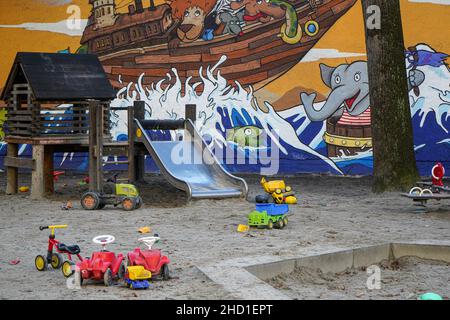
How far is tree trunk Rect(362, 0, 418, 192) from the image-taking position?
14148mm

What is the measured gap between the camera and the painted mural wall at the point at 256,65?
17.2 meters

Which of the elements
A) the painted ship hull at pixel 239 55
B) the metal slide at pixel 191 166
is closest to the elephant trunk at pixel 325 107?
the painted ship hull at pixel 239 55

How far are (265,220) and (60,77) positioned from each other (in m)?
5.47

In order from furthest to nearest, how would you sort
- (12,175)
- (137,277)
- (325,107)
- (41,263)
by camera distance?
(325,107)
(12,175)
(41,263)
(137,277)

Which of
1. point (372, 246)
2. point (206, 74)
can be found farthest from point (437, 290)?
point (206, 74)

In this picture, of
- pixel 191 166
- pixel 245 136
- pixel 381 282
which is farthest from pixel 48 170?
pixel 381 282

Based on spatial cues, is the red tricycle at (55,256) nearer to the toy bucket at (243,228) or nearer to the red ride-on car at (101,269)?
the red ride-on car at (101,269)

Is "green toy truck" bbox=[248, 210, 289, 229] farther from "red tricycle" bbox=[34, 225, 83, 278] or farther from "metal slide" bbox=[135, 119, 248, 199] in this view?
"red tricycle" bbox=[34, 225, 83, 278]

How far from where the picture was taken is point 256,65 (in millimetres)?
18250

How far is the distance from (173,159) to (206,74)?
4.83 metres

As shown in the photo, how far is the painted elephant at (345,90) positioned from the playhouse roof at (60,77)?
5.32 m

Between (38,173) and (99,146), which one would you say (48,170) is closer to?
(38,173)

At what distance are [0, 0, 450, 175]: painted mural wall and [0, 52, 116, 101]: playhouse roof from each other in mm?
4214
